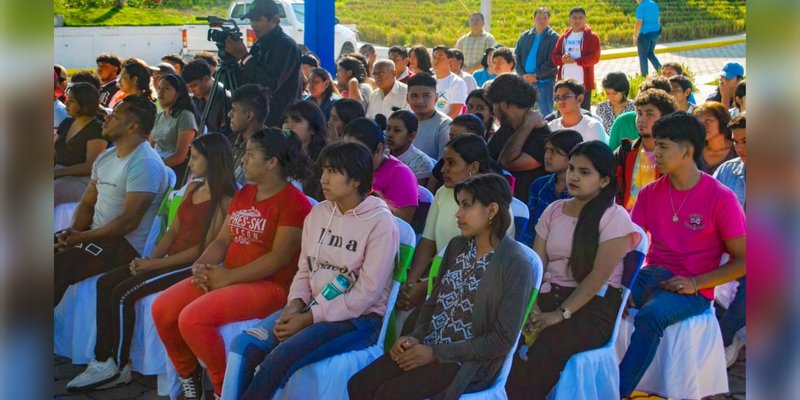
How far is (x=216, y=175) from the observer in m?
4.15

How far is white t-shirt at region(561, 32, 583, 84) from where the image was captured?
9.52 m

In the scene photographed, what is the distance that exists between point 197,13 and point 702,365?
1515cm

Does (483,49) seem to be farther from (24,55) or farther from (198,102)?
(24,55)

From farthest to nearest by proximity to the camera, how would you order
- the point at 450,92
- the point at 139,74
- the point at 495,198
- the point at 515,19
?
the point at 515,19 < the point at 450,92 < the point at 139,74 < the point at 495,198

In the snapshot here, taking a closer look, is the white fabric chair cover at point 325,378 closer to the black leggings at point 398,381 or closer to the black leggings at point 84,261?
the black leggings at point 398,381

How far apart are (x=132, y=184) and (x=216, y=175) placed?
601 mm

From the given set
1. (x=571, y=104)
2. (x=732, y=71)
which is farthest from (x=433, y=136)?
(x=732, y=71)

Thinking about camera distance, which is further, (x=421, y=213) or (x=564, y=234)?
(x=421, y=213)

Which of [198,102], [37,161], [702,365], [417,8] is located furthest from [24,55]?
[417,8]

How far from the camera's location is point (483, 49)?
420 inches

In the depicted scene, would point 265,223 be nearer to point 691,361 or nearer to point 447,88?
point 691,361

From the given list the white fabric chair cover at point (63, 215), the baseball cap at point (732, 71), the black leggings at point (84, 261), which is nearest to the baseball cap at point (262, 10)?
the white fabric chair cover at point (63, 215)

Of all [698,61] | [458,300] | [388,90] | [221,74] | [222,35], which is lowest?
[458,300]

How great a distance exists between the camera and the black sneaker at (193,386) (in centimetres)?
379
